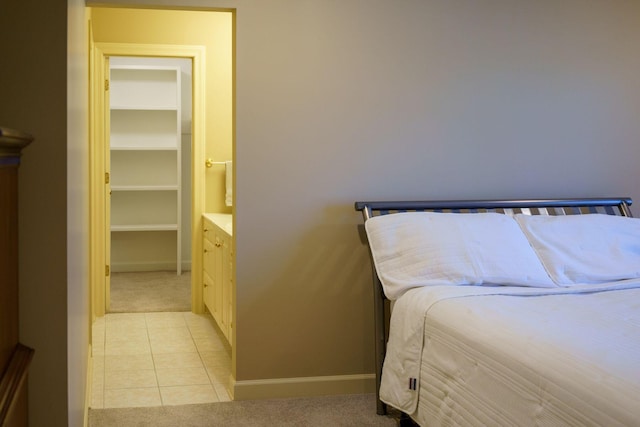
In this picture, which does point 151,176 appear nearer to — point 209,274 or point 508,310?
point 209,274

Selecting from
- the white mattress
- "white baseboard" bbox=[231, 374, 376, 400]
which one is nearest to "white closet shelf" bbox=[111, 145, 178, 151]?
"white baseboard" bbox=[231, 374, 376, 400]

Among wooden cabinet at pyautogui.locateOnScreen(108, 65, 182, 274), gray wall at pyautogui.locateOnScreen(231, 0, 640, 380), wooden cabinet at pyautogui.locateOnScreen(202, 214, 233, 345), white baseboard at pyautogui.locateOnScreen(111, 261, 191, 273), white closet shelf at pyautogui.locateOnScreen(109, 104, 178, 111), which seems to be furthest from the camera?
white baseboard at pyautogui.locateOnScreen(111, 261, 191, 273)

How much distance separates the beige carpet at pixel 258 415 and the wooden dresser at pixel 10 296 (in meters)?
1.45

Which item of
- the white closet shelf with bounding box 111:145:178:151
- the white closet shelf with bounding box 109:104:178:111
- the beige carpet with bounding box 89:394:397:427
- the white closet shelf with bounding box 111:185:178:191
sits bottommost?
the beige carpet with bounding box 89:394:397:427

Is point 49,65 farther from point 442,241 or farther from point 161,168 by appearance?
point 161,168

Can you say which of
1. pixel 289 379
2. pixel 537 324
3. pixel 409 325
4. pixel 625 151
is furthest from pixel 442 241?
pixel 625 151

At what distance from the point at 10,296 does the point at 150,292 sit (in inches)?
186

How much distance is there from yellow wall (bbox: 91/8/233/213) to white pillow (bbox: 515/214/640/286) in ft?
8.79

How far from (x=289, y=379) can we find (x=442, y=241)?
104 centimetres

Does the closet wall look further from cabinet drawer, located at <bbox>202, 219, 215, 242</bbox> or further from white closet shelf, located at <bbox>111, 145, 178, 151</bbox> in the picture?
cabinet drawer, located at <bbox>202, 219, 215, 242</bbox>

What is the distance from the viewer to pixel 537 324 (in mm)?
2197

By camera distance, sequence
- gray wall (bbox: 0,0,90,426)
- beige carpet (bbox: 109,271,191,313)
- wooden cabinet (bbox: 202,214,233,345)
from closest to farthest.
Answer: gray wall (bbox: 0,0,90,426)
wooden cabinet (bbox: 202,214,233,345)
beige carpet (bbox: 109,271,191,313)

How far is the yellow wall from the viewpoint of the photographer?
16.5 ft

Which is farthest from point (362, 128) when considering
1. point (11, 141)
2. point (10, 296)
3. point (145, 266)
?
point (145, 266)
